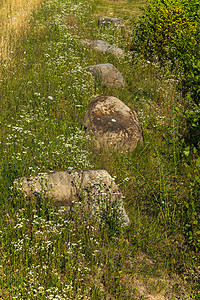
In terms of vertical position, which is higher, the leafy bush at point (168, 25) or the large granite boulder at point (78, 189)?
the leafy bush at point (168, 25)

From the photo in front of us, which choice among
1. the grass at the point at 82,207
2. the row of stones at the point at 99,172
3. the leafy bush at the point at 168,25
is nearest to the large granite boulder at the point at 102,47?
the row of stones at the point at 99,172

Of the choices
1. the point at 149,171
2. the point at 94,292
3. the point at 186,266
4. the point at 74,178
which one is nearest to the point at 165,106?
the point at 149,171

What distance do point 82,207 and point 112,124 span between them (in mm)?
2112

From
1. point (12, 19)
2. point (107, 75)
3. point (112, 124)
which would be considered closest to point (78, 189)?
point (112, 124)

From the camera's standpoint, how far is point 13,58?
24.7ft

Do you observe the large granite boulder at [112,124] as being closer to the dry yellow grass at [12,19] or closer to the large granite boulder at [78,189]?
the large granite boulder at [78,189]

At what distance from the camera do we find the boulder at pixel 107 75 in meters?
7.32

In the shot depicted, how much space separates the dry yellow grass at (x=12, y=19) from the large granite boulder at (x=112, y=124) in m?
3.12

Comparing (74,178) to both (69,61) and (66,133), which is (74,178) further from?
(69,61)

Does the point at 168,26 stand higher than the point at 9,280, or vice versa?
the point at 168,26

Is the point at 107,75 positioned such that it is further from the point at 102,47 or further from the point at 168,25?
the point at 168,25

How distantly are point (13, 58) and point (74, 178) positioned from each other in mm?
4670

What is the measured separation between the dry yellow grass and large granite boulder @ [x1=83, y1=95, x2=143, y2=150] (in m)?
3.12

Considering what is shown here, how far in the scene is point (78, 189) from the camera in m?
3.99
